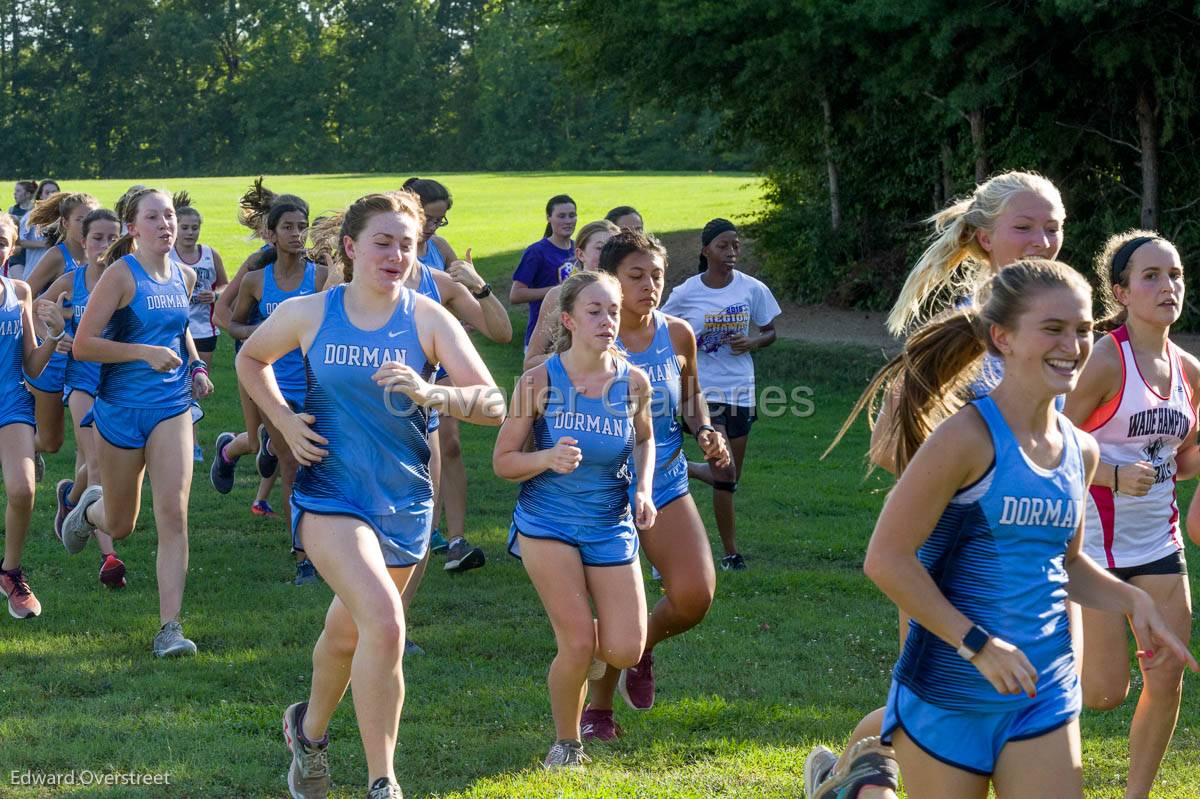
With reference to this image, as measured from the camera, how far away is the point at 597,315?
568 cm

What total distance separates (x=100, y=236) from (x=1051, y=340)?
264 inches

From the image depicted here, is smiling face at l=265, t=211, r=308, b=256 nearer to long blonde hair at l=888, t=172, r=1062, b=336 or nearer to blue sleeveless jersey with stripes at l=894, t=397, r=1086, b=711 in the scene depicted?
long blonde hair at l=888, t=172, r=1062, b=336

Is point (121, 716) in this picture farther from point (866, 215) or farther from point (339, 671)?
point (866, 215)

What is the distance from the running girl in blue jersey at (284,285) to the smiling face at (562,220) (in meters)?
2.05

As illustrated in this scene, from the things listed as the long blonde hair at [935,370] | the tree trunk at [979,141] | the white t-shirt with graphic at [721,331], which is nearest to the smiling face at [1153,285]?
the long blonde hair at [935,370]

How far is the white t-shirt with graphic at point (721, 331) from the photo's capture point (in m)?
9.38

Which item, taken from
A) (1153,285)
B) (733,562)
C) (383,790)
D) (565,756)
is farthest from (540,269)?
(383,790)

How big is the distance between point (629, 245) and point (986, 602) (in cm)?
310

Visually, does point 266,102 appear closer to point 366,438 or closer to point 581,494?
point 581,494

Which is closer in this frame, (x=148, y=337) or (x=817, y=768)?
(x=817, y=768)

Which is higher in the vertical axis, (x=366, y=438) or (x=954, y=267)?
(x=954, y=267)

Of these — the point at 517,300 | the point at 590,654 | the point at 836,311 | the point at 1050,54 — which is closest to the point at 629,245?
the point at 590,654

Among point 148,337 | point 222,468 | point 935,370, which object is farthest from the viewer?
point 222,468

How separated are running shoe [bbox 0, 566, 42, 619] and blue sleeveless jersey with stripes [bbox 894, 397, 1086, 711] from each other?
5.80 metres
